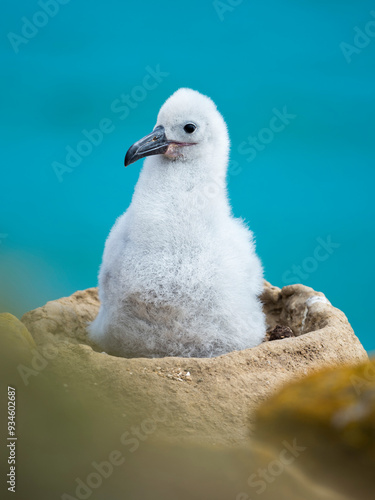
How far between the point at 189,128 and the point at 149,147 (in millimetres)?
268

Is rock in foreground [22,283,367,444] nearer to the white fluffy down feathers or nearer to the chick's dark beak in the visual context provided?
the white fluffy down feathers

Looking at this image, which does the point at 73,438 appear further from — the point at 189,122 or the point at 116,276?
the point at 189,122

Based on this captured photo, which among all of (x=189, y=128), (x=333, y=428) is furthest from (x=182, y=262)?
(x=333, y=428)

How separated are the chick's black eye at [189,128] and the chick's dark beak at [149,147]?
13 centimetres

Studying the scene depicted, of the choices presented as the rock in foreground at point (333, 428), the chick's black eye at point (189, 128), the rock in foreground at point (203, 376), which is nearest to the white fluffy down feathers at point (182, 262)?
the chick's black eye at point (189, 128)

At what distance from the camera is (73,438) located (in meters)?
1.24

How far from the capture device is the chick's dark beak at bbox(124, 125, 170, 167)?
3527 millimetres

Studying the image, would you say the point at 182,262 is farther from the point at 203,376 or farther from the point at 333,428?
the point at 333,428

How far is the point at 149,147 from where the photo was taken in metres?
3.55

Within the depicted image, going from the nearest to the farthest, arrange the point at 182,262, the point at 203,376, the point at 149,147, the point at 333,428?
the point at 333,428 < the point at 203,376 < the point at 182,262 < the point at 149,147

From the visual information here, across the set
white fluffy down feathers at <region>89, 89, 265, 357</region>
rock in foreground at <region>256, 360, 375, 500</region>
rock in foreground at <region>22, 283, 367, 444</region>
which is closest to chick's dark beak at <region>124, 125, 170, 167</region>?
white fluffy down feathers at <region>89, 89, 265, 357</region>

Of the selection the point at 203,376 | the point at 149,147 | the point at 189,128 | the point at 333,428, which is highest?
the point at 189,128

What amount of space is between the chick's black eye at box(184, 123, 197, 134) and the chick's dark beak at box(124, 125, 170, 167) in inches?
5.2

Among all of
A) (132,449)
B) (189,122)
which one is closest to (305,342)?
(189,122)
